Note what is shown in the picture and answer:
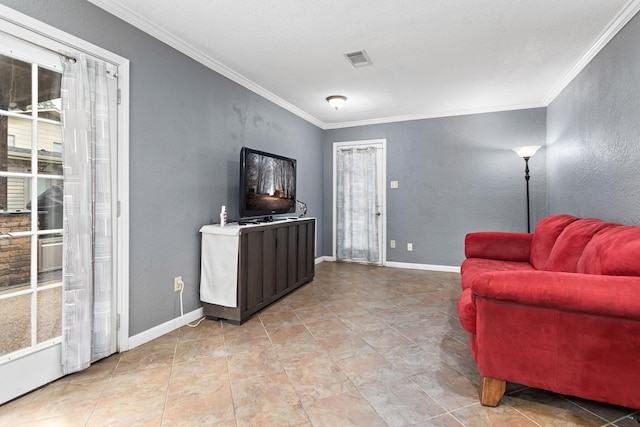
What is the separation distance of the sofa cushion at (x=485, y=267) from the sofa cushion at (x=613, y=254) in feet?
2.24

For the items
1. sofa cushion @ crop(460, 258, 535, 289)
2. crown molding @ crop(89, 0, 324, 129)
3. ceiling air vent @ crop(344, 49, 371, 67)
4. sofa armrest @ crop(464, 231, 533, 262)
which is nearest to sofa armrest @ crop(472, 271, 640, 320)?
sofa cushion @ crop(460, 258, 535, 289)

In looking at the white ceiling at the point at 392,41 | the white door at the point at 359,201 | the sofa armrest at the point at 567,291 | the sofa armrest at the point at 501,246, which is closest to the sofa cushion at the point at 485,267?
the sofa armrest at the point at 501,246

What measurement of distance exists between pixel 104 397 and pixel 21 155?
4.52ft

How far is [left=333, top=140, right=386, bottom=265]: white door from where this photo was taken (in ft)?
16.6

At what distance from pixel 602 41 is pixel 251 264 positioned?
343 cm

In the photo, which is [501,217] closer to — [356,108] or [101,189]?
[356,108]

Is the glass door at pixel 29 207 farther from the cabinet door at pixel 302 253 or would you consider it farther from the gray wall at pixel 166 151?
the cabinet door at pixel 302 253

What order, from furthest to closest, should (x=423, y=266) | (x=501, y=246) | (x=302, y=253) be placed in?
(x=423, y=266) < (x=302, y=253) < (x=501, y=246)

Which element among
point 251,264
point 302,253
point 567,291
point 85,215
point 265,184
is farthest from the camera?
point 302,253

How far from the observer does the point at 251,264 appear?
9.12ft

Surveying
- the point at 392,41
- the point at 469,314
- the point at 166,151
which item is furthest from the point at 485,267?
the point at 166,151

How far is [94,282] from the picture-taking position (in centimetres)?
199

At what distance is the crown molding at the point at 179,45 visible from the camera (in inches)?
82.6

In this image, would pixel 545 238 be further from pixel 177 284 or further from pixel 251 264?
pixel 177 284
